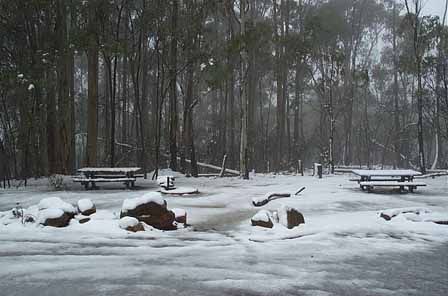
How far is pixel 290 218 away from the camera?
7434 mm

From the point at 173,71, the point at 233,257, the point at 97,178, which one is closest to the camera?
the point at 233,257

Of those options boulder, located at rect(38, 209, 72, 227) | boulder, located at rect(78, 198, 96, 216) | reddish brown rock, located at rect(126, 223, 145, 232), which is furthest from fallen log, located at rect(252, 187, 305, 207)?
A: boulder, located at rect(38, 209, 72, 227)

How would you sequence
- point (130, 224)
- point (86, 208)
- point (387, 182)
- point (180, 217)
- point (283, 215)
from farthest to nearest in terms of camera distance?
point (387, 182)
point (86, 208)
point (180, 217)
point (283, 215)
point (130, 224)

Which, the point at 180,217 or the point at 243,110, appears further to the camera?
the point at 243,110

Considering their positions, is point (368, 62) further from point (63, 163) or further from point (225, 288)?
point (225, 288)

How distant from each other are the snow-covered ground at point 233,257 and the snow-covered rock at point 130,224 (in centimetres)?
14

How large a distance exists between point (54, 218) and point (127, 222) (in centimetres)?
124

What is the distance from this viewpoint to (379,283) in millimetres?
4441

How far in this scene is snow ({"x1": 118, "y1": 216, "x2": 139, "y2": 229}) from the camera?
7067 mm

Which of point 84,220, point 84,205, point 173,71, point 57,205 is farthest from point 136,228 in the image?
point 173,71

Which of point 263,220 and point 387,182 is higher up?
point 387,182

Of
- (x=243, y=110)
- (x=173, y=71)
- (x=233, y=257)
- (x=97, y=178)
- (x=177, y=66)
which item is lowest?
(x=233, y=257)

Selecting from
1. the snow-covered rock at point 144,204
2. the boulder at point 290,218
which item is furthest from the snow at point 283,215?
the snow-covered rock at point 144,204

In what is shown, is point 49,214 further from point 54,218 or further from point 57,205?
point 57,205
